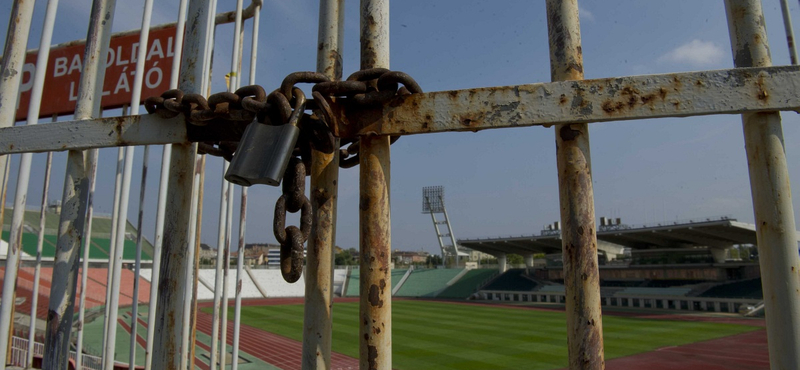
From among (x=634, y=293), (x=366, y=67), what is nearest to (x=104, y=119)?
Result: (x=366, y=67)

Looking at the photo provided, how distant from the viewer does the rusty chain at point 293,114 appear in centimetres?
133

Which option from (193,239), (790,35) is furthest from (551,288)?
(790,35)

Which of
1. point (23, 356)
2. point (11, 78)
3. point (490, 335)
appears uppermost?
point (11, 78)

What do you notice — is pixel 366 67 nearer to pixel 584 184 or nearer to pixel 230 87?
pixel 584 184

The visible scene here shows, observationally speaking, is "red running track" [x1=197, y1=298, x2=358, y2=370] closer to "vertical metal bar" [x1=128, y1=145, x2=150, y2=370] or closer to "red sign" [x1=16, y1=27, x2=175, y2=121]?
"red sign" [x1=16, y1=27, x2=175, y2=121]

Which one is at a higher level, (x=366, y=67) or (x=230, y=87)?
(x=230, y=87)

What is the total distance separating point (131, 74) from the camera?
143 inches

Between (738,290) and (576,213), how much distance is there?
3260 centimetres

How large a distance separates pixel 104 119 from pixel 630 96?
1.71 meters

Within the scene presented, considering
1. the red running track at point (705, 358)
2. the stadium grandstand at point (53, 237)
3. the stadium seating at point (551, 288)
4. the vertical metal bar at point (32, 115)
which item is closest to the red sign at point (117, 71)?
the vertical metal bar at point (32, 115)

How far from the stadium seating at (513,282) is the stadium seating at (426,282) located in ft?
15.8

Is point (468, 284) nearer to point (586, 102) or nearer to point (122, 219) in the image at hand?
point (122, 219)

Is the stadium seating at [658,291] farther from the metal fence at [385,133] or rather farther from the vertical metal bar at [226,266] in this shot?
the metal fence at [385,133]

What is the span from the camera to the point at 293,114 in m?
1.43
